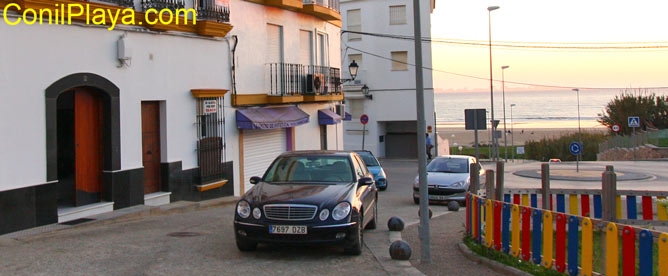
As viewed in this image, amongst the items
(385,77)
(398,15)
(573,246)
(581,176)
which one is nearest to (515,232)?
(573,246)

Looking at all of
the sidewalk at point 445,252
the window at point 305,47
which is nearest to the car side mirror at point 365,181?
the sidewalk at point 445,252

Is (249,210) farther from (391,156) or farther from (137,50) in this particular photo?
(391,156)

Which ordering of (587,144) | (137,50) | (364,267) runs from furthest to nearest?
(587,144) < (137,50) < (364,267)

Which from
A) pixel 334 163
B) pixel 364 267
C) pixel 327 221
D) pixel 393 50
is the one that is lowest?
pixel 364 267

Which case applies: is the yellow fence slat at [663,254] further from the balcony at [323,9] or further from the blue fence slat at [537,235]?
the balcony at [323,9]

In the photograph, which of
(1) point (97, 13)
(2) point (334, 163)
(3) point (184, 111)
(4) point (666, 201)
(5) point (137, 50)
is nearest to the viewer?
(2) point (334, 163)

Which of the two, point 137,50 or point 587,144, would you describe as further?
point 587,144

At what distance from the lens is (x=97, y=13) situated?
12875mm

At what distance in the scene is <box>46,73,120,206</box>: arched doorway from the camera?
12930 millimetres

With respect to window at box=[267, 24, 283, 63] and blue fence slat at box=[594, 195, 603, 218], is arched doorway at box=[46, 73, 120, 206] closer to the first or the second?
window at box=[267, 24, 283, 63]

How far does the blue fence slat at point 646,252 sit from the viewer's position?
6.59 meters

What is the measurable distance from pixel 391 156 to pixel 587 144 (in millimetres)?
28972

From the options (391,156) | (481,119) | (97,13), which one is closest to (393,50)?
(391,156)
